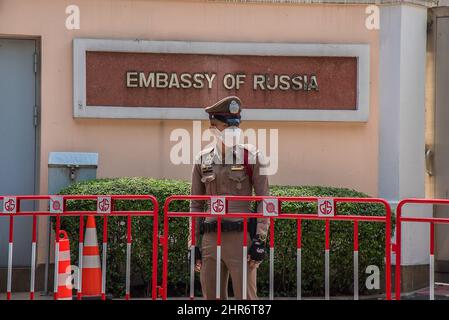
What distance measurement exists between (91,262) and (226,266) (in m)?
2.40

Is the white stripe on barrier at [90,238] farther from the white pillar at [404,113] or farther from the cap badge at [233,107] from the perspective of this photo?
the white pillar at [404,113]

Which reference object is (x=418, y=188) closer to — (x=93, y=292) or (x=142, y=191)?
(x=142, y=191)

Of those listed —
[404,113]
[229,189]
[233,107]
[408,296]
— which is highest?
[404,113]

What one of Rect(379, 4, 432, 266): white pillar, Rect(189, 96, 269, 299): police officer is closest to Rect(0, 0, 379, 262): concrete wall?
Rect(379, 4, 432, 266): white pillar

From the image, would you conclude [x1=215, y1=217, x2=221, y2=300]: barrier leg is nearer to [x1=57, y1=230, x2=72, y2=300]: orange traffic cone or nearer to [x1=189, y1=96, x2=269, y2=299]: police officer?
[x1=189, y1=96, x2=269, y2=299]: police officer

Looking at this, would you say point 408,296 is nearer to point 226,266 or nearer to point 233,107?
point 226,266

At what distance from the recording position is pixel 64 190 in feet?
38.4

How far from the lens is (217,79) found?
12547mm

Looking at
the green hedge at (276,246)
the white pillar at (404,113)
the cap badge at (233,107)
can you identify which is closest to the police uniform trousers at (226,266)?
the cap badge at (233,107)

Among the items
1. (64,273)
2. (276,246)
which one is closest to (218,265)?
(64,273)

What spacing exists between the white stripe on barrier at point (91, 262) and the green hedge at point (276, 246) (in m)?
0.64

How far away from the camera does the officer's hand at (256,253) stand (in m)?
8.55

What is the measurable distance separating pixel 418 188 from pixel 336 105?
5.00 ft
